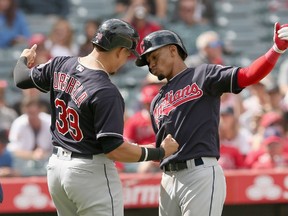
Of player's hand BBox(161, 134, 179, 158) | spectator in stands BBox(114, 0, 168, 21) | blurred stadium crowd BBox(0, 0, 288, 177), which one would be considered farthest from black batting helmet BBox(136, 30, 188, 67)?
spectator in stands BBox(114, 0, 168, 21)

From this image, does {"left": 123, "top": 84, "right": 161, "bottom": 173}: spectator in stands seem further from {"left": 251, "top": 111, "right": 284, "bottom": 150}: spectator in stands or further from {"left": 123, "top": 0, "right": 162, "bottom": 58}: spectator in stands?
{"left": 123, "top": 0, "right": 162, "bottom": 58}: spectator in stands

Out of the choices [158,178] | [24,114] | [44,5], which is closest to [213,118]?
[158,178]

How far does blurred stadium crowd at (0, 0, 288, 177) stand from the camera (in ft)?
26.9

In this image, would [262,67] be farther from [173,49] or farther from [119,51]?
[119,51]

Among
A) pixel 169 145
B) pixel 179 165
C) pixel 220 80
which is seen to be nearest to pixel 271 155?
pixel 179 165

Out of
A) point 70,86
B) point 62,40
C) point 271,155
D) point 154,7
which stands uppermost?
point 154,7

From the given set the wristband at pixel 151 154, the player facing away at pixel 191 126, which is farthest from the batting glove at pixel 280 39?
the wristband at pixel 151 154

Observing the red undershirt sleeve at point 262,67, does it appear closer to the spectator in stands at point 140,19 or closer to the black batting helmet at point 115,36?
the black batting helmet at point 115,36

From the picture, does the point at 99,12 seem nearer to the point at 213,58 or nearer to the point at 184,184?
the point at 213,58

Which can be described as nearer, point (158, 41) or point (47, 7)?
point (158, 41)

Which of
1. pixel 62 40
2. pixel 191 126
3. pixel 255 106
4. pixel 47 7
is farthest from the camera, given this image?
pixel 47 7

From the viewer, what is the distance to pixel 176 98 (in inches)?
212

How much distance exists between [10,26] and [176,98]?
6103mm

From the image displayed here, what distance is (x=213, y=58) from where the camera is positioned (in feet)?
32.6
